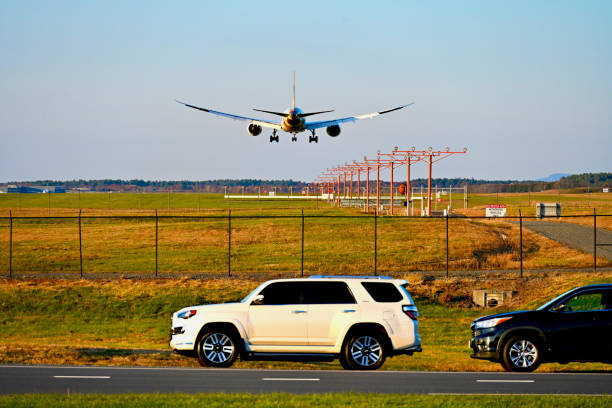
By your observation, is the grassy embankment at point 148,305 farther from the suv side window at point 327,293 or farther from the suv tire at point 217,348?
the suv side window at point 327,293

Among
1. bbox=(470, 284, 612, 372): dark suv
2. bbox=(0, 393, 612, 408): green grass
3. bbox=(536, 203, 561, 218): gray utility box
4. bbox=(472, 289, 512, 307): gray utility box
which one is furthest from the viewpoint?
bbox=(536, 203, 561, 218): gray utility box

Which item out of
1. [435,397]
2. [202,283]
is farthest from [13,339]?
[435,397]

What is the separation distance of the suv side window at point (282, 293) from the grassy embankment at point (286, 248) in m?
21.1

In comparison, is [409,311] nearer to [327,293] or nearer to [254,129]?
[327,293]

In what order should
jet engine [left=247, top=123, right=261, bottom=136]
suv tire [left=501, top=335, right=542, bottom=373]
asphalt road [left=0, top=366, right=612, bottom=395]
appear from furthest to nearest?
1. jet engine [left=247, top=123, right=261, bottom=136]
2. suv tire [left=501, top=335, right=542, bottom=373]
3. asphalt road [left=0, top=366, right=612, bottom=395]

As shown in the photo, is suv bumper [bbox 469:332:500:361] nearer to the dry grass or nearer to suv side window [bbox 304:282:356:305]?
suv side window [bbox 304:282:356:305]

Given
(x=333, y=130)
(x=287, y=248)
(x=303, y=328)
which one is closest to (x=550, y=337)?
(x=303, y=328)

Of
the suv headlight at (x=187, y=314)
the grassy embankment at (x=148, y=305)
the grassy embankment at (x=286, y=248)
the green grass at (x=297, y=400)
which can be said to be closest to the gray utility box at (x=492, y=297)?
the grassy embankment at (x=148, y=305)

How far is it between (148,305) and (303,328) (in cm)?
1635

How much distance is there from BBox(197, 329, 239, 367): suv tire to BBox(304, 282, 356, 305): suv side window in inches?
70.3

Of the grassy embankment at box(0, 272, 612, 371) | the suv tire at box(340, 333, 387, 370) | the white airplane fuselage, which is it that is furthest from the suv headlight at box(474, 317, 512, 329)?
the white airplane fuselage

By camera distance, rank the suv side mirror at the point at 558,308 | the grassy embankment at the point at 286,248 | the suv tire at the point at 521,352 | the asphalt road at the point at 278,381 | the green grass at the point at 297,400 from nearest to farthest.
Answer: the green grass at the point at 297,400, the asphalt road at the point at 278,381, the suv tire at the point at 521,352, the suv side mirror at the point at 558,308, the grassy embankment at the point at 286,248

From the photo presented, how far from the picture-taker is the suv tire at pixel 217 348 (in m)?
16.5

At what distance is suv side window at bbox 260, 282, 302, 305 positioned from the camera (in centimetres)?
1675
